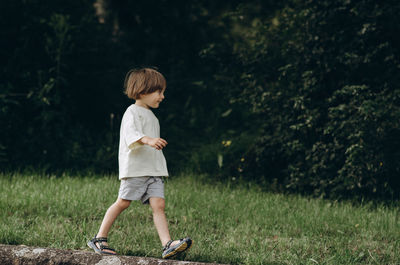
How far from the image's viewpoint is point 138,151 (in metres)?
3.89

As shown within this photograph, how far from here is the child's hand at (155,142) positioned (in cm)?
354

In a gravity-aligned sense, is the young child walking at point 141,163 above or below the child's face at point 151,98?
below

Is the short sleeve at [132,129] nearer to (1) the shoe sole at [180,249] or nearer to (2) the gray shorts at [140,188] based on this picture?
(2) the gray shorts at [140,188]

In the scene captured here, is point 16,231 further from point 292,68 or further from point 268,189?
point 292,68

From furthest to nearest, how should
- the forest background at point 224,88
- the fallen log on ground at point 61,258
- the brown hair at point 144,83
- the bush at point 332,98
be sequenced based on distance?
1. the forest background at point 224,88
2. the bush at point 332,98
3. the brown hair at point 144,83
4. the fallen log on ground at point 61,258

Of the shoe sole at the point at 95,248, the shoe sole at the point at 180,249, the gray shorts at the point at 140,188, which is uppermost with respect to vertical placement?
the gray shorts at the point at 140,188

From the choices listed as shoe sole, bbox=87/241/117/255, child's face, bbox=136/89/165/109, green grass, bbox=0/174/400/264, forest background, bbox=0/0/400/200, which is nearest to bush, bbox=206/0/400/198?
forest background, bbox=0/0/400/200

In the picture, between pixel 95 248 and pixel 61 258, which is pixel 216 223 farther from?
pixel 61 258

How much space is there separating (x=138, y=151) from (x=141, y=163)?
100mm

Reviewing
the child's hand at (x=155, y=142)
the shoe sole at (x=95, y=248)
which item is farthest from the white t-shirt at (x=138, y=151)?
the shoe sole at (x=95, y=248)

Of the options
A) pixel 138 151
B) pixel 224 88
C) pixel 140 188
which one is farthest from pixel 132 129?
pixel 224 88

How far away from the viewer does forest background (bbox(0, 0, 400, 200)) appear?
6.20m

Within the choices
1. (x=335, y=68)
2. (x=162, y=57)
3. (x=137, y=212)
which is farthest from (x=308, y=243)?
(x=162, y=57)

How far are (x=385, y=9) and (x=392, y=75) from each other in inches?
33.5
